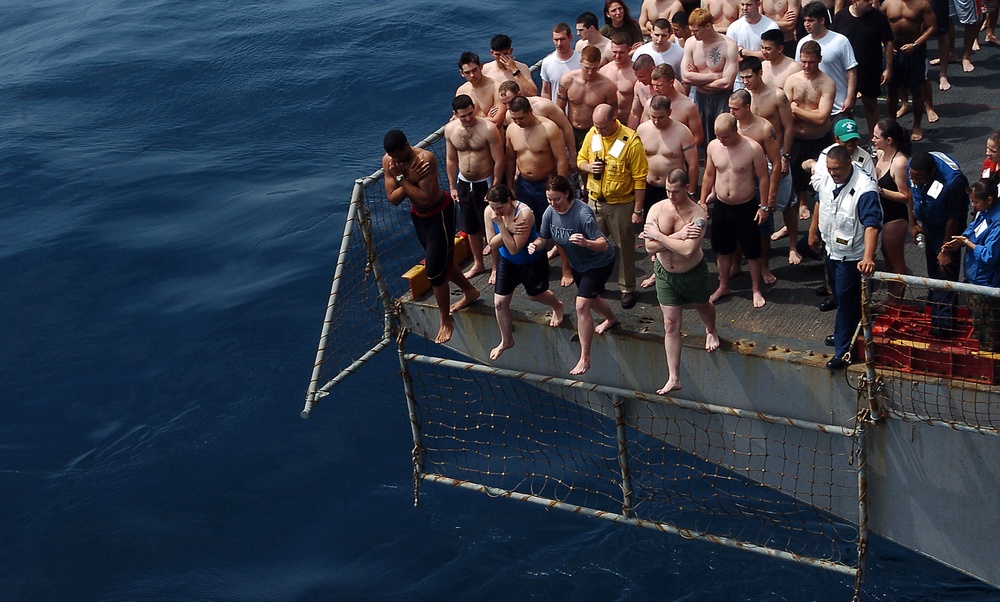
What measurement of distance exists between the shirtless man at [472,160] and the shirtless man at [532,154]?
0.52ft

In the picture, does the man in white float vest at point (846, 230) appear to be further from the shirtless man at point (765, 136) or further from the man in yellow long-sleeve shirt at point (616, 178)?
the man in yellow long-sleeve shirt at point (616, 178)

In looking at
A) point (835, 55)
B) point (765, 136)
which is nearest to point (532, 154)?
point (765, 136)

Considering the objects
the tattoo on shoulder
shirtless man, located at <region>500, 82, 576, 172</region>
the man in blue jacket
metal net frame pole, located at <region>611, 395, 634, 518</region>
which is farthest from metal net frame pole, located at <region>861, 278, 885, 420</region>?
the tattoo on shoulder

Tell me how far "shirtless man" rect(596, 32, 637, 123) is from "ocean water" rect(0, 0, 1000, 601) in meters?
4.45

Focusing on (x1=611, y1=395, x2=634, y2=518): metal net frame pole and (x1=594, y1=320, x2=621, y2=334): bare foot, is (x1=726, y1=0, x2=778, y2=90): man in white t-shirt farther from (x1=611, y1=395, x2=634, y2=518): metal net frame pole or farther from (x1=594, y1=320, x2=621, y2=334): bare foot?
(x1=611, y1=395, x2=634, y2=518): metal net frame pole

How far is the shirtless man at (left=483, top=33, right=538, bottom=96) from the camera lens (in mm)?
11930

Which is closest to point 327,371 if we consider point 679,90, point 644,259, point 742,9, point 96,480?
point 96,480

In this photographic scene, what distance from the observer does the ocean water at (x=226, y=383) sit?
35.6ft

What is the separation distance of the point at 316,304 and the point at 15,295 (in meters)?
4.52

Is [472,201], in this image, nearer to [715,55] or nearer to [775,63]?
[715,55]

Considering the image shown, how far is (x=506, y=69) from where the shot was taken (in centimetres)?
1212

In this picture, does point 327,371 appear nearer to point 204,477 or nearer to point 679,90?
point 204,477

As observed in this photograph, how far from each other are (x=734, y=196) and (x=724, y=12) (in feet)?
14.4

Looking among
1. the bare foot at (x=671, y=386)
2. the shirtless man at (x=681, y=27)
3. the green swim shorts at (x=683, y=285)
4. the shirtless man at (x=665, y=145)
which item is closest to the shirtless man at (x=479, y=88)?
the shirtless man at (x=665, y=145)
